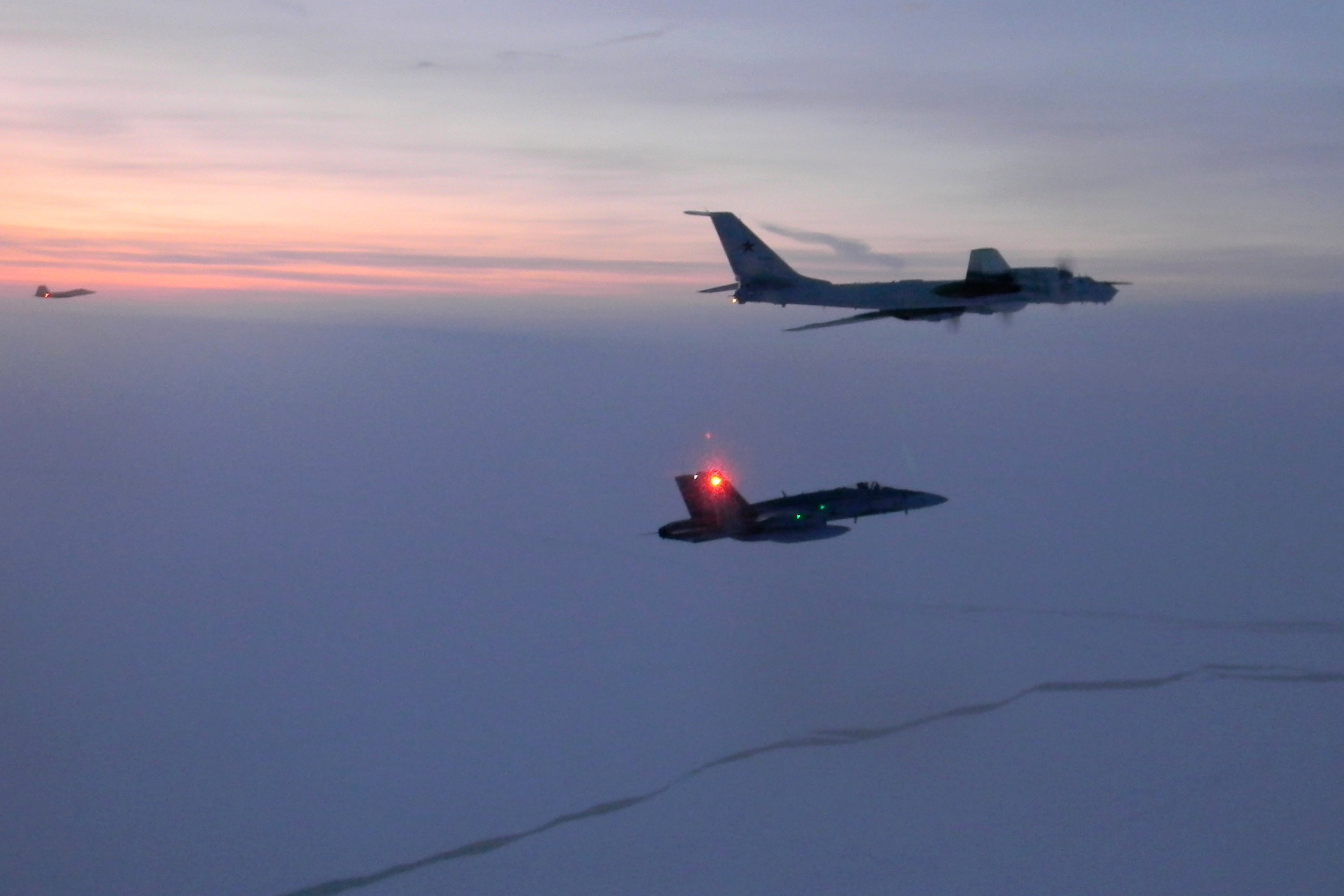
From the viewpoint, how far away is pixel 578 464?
190125 millimetres

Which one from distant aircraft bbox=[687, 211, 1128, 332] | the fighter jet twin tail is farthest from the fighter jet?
distant aircraft bbox=[687, 211, 1128, 332]

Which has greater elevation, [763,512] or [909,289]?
[909,289]

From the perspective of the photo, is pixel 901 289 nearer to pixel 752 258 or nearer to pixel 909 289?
pixel 909 289

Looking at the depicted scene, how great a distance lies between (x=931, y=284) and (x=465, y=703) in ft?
197

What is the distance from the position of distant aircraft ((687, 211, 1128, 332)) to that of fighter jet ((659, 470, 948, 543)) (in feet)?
33.4

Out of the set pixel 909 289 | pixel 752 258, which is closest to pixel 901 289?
pixel 909 289

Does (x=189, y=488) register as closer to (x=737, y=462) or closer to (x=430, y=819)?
(x=737, y=462)

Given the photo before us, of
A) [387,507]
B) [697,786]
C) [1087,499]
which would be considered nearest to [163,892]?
[697,786]

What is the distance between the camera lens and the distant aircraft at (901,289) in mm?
44438

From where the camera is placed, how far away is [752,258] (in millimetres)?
45500

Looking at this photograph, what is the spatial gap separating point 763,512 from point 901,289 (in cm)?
1344

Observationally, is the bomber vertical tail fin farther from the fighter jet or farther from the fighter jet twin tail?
the fighter jet

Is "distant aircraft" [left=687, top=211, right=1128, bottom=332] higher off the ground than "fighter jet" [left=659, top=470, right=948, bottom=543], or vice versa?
"distant aircraft" [left=687, top=211, right=1128, bottom=332]

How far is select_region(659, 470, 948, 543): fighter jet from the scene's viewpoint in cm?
5047
